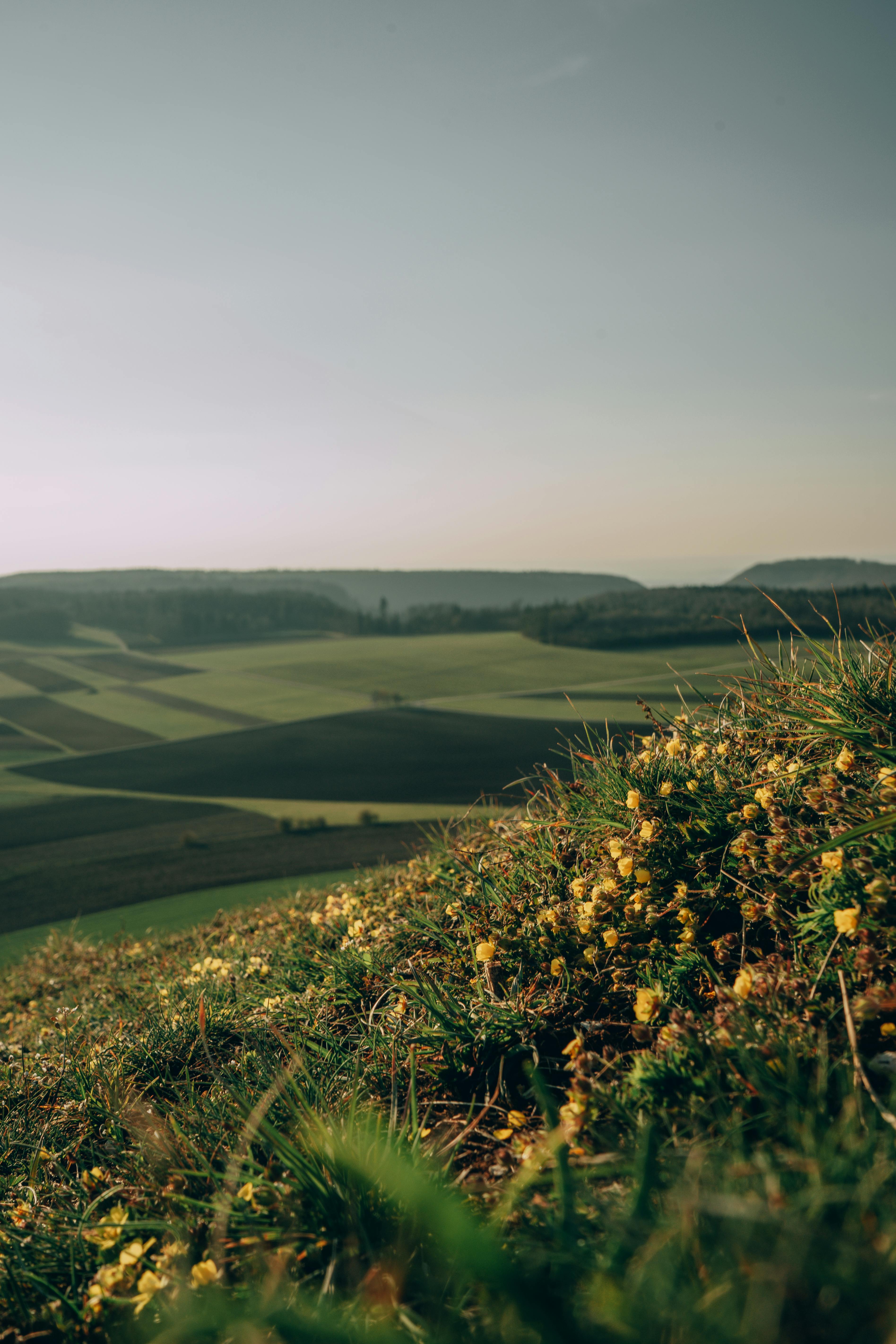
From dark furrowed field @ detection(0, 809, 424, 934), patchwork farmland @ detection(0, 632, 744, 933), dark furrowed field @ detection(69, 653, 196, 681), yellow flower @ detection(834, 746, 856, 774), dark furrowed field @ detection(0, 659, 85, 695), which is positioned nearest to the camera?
Result: yellow flower @ detection(834, 746, 856, 774)

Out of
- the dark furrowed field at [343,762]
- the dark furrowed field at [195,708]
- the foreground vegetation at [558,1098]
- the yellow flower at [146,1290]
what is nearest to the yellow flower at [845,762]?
the foreground vegetation at [558,1098]

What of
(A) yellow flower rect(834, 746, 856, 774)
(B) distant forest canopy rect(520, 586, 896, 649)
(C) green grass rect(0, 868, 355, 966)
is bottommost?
(C) green grass rect(0, 868, 355, 966)

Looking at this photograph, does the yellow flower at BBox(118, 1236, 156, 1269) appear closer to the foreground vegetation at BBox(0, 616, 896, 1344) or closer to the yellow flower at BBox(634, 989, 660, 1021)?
the foreground vegetation at BBox(0, 616, 896, 1344)

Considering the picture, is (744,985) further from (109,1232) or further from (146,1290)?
(109,1232)

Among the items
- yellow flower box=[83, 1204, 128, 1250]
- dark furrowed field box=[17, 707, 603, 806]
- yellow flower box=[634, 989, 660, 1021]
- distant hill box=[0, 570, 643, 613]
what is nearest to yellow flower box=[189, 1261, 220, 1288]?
yellow flower box=[83, 1204, 128, 1250]

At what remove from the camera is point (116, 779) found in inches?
1687

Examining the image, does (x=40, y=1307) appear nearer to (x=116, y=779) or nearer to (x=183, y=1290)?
(x=183, y=1290)

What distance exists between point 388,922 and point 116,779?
44.5 meters

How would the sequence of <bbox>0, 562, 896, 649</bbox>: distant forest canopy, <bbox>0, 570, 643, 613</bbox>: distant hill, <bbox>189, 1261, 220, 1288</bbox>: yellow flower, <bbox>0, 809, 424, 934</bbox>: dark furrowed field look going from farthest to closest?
1. <bbox>0, 570, 643, 613</bbox>: distant hill
2. <bbox>0, 562, 896, 649</bbox>: distant forest canopy
3. <bbox>0, 809, 424, 934</bbox>: dark furrowed field
4. <bbox>189, 1261, 220, 1288</bbox>: yellow flower

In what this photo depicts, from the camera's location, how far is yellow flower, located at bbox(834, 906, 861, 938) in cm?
196

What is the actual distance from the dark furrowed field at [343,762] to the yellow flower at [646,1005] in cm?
3087

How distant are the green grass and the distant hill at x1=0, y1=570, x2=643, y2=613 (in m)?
132

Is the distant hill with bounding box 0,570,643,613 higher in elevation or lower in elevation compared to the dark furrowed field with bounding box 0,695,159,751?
higher

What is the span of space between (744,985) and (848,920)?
36 cm
